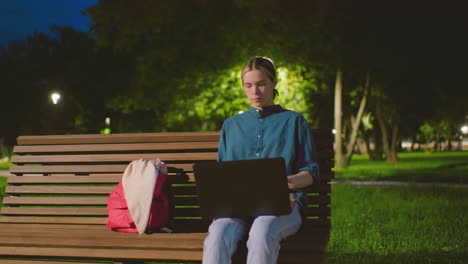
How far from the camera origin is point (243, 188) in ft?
10.9

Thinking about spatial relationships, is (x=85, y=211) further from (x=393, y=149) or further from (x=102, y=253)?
(x=393, y=149)

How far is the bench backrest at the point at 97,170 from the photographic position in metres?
4.59

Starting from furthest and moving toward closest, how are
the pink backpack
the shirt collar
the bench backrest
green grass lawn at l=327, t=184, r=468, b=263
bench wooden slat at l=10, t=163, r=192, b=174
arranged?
1. green grass lawn at l=327, t=184, r=468, b=263
2. bench wooden slat at l=10, t=163, r=192, b=174
3. the bench backrest
4. the pink backpack
5. the shirt collar

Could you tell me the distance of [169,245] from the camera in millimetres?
3695

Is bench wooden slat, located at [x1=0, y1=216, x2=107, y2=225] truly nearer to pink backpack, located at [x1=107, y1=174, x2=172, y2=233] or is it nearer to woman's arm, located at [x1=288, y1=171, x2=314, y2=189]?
pink backpack, located at [x1=107, y1=174, x2=172, y2=233]

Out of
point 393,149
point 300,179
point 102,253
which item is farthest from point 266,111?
point 393,149

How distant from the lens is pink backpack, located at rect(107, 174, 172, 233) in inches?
161

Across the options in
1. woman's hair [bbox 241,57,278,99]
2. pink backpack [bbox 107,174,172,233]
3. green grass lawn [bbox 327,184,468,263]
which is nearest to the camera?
woman's hair [bbox 241,57,278,99]

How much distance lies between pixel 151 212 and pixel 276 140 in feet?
3.43

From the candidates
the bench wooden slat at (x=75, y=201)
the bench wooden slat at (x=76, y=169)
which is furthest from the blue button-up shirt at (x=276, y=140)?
the bench wooden slat at (x=76, y=169)

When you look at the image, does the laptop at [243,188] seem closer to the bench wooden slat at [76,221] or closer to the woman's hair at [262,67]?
the woman's hair at [262,67]

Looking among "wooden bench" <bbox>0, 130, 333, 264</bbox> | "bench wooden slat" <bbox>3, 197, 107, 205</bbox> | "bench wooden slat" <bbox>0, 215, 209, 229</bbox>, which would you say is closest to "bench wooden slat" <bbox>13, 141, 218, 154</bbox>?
"wooden bench" <bbox>0, 130, 333, 264</bbox>

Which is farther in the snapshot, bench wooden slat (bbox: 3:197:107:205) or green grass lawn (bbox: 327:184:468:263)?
green grass lawn (bbox: 327:184:468:263)

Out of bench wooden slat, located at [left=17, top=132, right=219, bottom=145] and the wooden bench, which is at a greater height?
bench wooden slat, located at [left=17, top=132, right=219, bottom=145]
